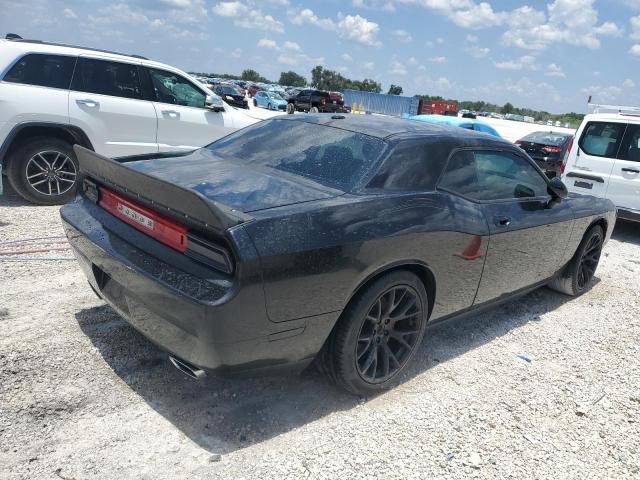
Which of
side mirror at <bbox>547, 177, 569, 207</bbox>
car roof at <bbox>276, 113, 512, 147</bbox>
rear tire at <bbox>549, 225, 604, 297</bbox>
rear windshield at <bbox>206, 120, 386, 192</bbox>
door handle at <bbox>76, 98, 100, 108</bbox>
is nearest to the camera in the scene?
rear windshield at <bbox>206, 120, 386, 192</bbox>

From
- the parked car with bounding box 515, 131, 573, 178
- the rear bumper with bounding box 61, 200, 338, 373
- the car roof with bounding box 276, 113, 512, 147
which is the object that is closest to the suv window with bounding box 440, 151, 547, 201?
the car roof with bounding box 276, 113, 512, 147

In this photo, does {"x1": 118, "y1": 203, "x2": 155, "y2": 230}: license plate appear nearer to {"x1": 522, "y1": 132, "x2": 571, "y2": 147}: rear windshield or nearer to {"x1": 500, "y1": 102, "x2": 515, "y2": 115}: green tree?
{"x1": 522, "y1": 132, "x2": 571, "y2": 147}: rear windshield

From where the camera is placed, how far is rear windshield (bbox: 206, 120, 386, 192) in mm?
3072

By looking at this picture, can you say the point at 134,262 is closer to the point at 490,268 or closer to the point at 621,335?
the point at 490,268

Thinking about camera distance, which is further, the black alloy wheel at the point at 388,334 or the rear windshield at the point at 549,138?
the rear windshield at the point at 549,138

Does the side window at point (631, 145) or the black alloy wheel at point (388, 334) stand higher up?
the side window at point (631, 145)

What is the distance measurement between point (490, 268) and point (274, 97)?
39.5m

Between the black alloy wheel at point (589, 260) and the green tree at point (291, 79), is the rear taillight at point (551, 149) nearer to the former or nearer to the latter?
the black alloy wheel at point (589, 260)

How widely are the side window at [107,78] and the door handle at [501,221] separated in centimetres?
516

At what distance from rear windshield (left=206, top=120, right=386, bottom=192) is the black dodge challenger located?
1cm

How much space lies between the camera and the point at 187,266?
7.90 feet

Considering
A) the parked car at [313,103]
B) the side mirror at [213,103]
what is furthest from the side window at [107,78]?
the parked car at [313,103]

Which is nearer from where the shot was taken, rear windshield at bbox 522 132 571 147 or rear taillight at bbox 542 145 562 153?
rear taillight at bbox 542 145 562 153

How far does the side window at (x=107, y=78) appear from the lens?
645cm
